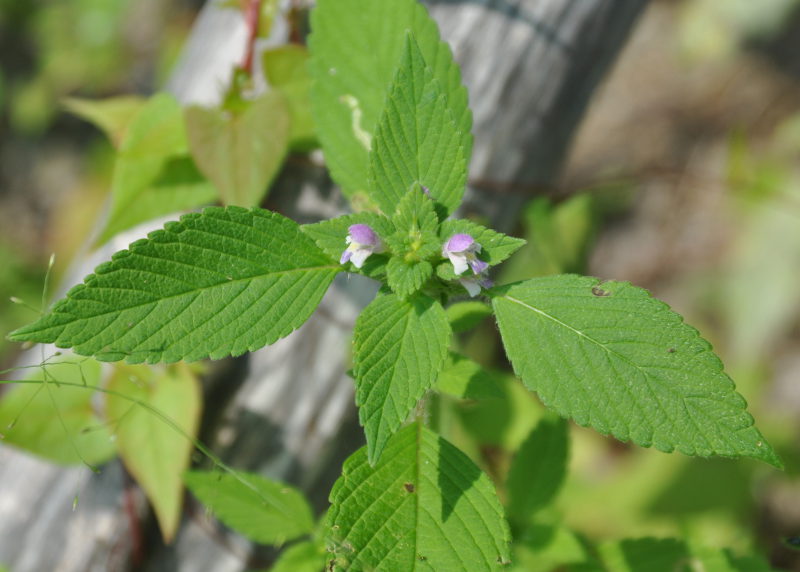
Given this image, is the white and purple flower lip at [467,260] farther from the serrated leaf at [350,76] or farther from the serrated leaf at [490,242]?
the serrated leaf at [350,76]

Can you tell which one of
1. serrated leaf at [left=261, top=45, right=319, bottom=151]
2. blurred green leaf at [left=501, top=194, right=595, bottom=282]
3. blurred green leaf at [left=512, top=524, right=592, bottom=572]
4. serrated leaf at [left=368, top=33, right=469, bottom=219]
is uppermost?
blurred green leaf at [left=501, top=194, right=595, bottom=282]

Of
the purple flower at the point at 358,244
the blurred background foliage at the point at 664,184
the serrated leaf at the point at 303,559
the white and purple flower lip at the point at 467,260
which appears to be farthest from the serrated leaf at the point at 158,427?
the blurred background foliage at the point at 664,184

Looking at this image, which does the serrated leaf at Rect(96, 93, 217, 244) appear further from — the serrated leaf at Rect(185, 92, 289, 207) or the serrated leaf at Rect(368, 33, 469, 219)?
the serrated leaf at Rect(368, 33, 469, 219)

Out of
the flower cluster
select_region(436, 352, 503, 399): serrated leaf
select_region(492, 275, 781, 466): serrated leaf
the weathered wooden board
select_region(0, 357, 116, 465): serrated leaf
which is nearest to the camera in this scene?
select_region(492, 275, 781, 466): serrated leaf

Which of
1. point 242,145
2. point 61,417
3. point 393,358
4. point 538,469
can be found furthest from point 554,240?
point 61,417

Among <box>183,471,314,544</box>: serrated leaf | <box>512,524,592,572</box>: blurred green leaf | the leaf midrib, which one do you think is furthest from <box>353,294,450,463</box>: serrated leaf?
<box>512,524,592,572</box>: blurred green leaf

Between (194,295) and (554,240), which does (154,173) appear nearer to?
(194,295)
